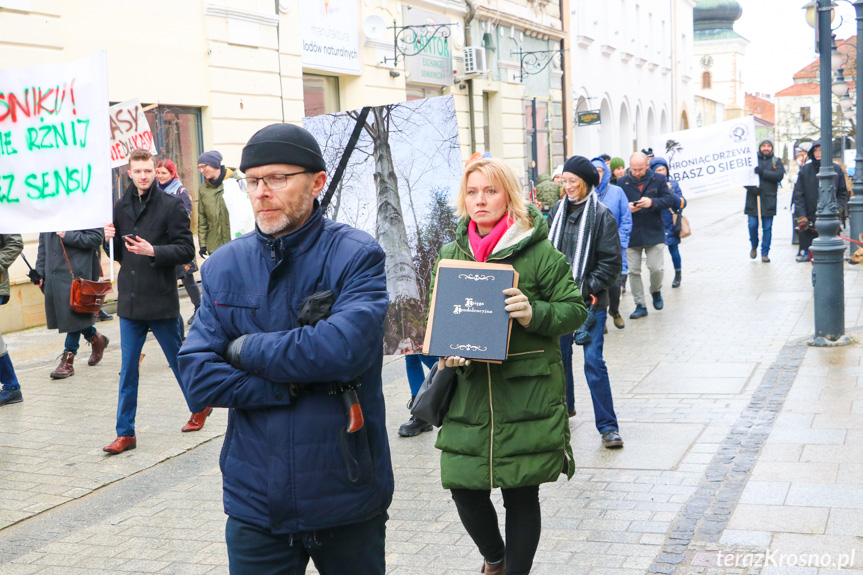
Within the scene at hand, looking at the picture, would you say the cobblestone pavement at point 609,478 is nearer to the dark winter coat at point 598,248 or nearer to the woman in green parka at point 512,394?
the woman in green parka at point 512,394

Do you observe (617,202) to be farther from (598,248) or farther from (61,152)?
(61,152)

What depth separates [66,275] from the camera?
29.7 ft

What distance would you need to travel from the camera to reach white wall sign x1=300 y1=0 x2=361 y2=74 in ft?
55.1

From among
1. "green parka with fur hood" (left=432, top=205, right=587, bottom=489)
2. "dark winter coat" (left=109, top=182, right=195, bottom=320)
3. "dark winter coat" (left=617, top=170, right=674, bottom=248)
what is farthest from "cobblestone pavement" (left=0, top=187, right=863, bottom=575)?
"dark winter coat" (left=617, top=170, right=674, bottom=248)

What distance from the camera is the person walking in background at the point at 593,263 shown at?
618 cm

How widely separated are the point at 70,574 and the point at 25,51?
864cm

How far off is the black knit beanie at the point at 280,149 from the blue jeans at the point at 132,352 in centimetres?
382

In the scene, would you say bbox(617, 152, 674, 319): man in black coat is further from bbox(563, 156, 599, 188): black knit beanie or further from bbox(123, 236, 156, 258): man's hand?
bbox(123, 236, 156, 258): man's hand

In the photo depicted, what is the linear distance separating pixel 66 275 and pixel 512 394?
632cm

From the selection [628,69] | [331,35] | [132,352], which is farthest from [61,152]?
[628,69]

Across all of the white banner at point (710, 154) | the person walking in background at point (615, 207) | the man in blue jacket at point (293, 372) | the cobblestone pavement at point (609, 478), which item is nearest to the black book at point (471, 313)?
the man in blue jacket at point (293, 372)

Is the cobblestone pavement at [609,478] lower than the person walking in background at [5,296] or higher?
lower

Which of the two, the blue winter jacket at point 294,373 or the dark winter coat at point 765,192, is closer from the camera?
the blue winter jacket at point 294,373

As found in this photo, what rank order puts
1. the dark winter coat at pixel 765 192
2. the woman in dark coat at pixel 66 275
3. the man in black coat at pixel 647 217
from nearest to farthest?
the woman in dark coat at pixel 66 275, the man in black coat at pixel 647 217, the dark winter coat at pixel 765 192
